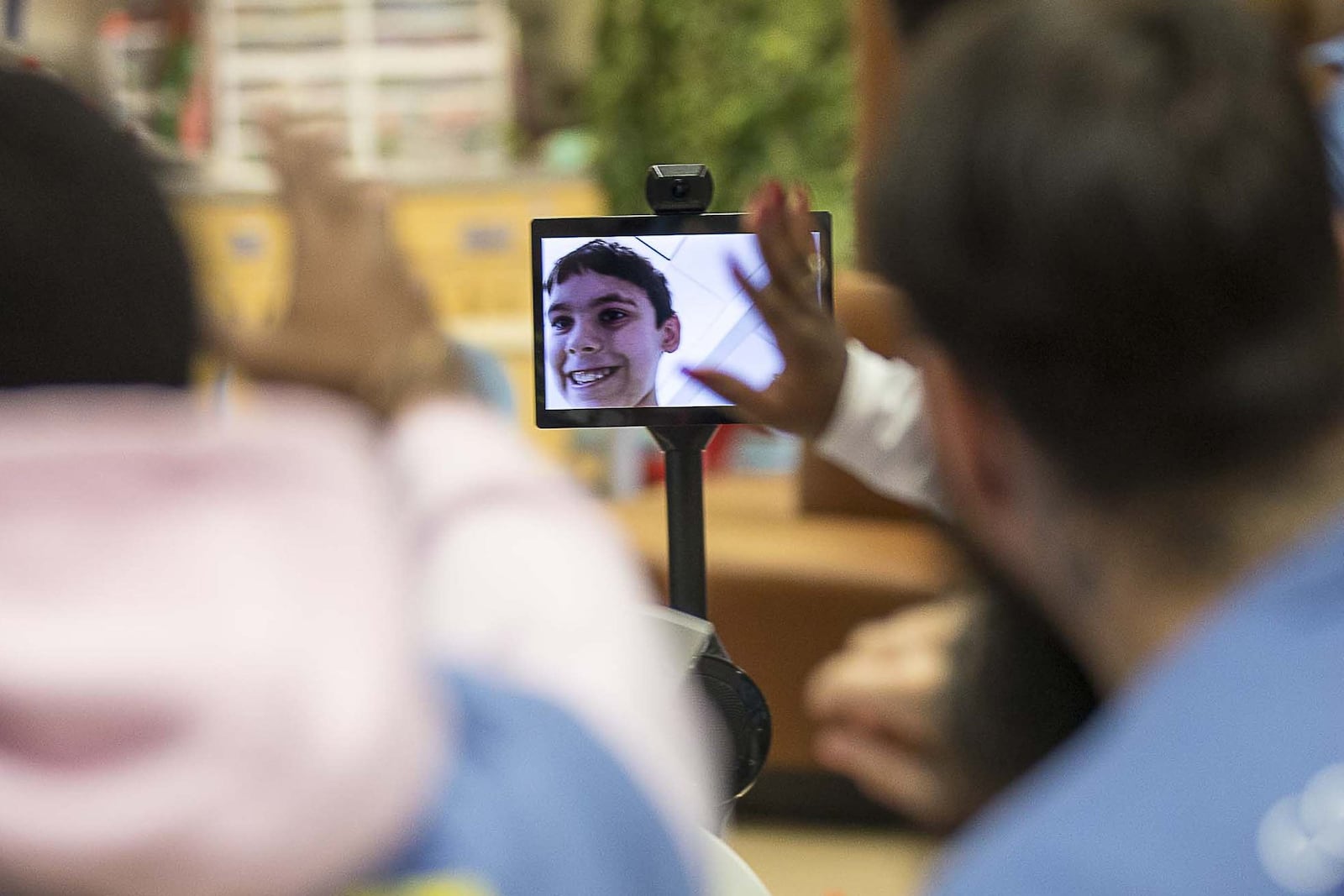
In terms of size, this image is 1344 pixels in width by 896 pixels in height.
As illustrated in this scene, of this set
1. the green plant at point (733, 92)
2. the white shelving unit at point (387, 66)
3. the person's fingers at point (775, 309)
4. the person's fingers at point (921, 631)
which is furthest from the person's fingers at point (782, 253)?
the white shelving unit at point (387, 66)

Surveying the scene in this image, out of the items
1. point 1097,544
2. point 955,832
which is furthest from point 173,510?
point 955,832

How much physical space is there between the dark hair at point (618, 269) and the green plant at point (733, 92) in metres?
3.27

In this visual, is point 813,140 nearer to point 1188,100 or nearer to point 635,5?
point 635,5

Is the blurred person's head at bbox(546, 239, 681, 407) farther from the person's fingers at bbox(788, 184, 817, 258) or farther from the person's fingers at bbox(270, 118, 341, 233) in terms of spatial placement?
the person's fingers at bbox(270, 118, 341, 233)

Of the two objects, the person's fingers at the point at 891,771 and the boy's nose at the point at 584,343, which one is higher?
the boy's nose at the point at 584,343

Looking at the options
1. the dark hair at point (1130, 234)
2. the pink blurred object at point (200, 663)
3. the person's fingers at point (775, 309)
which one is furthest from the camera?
the person's fingers at point (775, 309)

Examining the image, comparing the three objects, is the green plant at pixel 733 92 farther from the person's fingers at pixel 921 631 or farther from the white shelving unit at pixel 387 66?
the person's fingers at pixel 921 631

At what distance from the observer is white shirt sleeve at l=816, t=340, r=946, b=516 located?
103 centimetres

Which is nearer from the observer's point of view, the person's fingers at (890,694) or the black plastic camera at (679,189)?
the person's fingers at (890,694)

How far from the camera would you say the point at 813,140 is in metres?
4.43

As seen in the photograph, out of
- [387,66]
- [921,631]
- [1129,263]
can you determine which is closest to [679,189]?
[921,631]

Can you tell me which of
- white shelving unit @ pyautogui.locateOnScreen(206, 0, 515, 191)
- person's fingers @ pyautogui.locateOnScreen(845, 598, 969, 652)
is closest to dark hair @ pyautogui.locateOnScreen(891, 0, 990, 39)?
person's fingers @ pyautogui.locateOnScreen(845, 598, 969, 652)

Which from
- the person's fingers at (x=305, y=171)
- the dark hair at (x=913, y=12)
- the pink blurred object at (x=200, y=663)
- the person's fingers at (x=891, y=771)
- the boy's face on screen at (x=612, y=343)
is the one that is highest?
the dark hair at (x=913, y=12)

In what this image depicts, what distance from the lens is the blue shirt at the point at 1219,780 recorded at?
1.54ft
